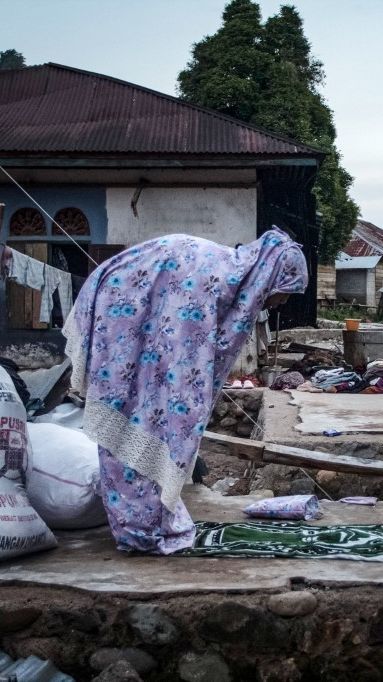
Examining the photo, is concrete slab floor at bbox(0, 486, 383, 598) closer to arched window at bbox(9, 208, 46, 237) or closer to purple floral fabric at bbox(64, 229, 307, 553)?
purple floral fabric at bbox(64, 229, 307, 553)

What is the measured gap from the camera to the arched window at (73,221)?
1134 centimetres

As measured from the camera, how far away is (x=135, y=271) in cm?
356

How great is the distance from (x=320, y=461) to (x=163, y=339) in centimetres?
183

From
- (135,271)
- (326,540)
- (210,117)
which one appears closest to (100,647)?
(326,540)

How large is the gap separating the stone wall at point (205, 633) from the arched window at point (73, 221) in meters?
8.61

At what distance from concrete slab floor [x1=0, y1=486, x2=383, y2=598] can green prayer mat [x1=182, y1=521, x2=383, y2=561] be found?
0.18 ft

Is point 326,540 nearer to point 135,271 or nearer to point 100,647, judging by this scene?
point 100,647

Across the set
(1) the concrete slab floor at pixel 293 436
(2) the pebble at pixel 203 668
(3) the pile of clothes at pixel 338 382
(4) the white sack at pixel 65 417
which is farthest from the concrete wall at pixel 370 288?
(2) the pebble at pixel 203 668

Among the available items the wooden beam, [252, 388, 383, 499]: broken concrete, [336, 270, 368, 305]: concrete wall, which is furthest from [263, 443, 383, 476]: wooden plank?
[336, 270, 368, 305]: concrete wall

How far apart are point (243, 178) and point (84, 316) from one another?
25.8ft

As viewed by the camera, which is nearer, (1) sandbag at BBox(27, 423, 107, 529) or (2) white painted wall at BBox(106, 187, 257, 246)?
(1) sandbag at BBox(27, 423, 107, 529)

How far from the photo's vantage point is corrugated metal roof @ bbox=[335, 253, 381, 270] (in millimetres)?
36688

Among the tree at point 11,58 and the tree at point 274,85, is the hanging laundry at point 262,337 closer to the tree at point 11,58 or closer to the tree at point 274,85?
the tree at point 274,85

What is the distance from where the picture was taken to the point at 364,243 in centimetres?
4088
